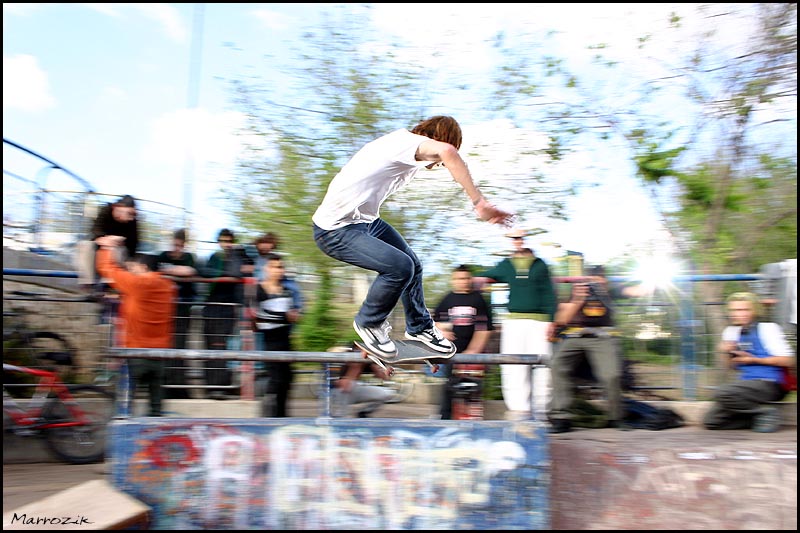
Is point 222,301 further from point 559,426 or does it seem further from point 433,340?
point 559,426

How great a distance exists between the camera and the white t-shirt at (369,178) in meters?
3.95

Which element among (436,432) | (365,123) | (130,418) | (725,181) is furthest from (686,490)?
(365,123)

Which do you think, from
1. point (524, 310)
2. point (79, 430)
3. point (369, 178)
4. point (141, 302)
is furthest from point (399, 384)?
point (369, 178)

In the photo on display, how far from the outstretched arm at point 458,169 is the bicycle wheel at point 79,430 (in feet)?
13.3

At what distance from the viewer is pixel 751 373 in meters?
5.63

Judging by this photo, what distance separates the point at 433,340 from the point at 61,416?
3618 millimetres

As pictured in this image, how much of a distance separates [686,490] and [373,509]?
79.4 inches

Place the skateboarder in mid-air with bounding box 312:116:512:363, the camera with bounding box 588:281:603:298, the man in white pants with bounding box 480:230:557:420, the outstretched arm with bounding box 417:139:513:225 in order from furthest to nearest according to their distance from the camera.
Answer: the man in white pants with bounding box 480:230:557:420 → the camera with bounding box 588:281:603:298 → the skateboarder in mid-air with bounding box 312:116:512:363 → the outstretched arm with bounding box 417:139:513:225

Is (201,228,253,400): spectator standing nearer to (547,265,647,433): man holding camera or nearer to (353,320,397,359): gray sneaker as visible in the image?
(353,320,397,359): gray sneaker

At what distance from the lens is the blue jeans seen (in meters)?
4.14

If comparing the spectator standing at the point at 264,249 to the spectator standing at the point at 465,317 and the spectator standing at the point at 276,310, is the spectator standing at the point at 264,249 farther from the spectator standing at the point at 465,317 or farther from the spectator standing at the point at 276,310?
the spectator standing at the point at 465,317

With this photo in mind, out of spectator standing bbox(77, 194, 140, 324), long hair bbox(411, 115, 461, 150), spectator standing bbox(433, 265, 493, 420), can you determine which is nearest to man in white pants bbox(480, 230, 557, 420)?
spectator standing bbox(433, 265, 493, 420)

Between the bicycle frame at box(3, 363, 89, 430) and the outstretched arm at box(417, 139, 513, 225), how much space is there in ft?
13.5

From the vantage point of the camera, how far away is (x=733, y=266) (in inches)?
350
